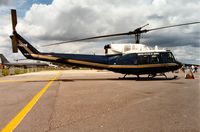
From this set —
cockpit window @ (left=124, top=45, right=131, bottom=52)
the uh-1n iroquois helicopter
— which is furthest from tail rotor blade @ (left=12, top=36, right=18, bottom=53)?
cockpit window @ (left=124, top=45, right=131, bottom=52)

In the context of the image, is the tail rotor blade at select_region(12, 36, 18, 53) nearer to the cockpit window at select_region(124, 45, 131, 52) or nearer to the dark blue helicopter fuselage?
the dark blue helicopter fuselage

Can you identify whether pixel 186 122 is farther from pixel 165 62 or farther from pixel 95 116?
pixel 165 62

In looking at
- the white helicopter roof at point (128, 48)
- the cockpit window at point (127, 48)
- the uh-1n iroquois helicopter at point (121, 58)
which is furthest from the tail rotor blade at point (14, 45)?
the cockpit window at point (127, 48)

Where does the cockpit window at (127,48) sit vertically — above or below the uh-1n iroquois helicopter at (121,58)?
above

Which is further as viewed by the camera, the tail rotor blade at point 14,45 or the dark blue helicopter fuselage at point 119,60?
the tail rotor blade at point 14,45

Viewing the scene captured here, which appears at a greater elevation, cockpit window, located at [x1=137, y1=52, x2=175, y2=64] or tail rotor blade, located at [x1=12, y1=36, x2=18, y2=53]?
tail rotor blade, located at [x1=12, y1=36, x2=18, y2=53]

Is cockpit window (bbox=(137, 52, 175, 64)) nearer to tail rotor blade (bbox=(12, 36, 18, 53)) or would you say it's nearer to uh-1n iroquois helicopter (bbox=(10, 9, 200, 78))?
uh-1n iroquois helicopter (bbox=(10, 9, 200, 78))

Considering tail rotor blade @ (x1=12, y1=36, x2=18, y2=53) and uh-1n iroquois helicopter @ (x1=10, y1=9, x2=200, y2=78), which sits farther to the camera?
tail rotor blade @ (x1=12, y1=36, x2=18, y2=53)

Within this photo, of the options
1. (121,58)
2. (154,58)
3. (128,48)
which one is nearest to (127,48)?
(128,48)

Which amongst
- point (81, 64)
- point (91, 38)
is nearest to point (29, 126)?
point (91, 38)

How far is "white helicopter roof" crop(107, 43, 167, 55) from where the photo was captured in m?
19.4

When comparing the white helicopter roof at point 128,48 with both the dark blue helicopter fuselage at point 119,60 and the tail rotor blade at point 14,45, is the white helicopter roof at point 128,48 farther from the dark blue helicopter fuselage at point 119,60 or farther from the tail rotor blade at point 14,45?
the tail rotor blade at point 14,45

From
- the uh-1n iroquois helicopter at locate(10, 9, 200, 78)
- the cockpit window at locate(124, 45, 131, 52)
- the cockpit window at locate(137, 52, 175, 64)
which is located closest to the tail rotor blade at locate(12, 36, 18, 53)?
the uh-1n iroquois helicopter at locate(10, 9, 200, 78)

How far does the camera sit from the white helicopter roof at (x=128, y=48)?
19.4m
